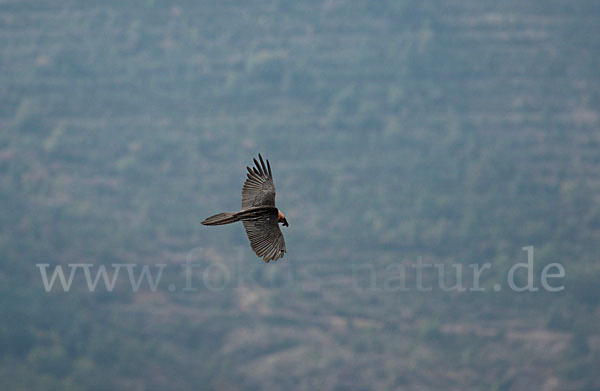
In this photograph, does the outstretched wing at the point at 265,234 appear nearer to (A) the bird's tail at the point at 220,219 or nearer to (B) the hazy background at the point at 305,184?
(A) the bird's tail at the point at 220,219

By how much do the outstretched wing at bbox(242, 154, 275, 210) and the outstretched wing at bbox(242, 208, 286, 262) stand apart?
15.9 inches

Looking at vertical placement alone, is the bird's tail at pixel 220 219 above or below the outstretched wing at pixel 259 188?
below

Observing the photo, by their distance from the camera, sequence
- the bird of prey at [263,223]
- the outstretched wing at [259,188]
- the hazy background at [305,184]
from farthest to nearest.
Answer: the hazy background at [305,184] < the outstretched wing at [259,188] < the bird of prey at [263,223]

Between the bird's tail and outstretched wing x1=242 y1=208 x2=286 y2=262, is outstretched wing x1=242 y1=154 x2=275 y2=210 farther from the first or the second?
the bird's tail

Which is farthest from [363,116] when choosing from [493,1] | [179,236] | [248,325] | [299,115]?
[248,325]

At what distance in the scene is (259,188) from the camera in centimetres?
1133

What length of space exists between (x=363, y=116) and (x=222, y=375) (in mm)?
35028

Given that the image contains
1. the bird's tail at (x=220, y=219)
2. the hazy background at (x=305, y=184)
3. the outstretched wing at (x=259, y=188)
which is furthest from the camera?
the hazy background at (x=305, y=184)

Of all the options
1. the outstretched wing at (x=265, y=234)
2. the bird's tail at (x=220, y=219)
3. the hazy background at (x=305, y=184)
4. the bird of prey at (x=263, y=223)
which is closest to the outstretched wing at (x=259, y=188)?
the bird of prey at (x=263, y=223)

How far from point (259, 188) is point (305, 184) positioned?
87.6 meters

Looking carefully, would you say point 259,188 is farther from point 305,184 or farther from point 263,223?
point 305,184

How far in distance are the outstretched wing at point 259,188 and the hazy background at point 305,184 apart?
6878 cm

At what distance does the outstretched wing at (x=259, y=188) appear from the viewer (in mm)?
11070

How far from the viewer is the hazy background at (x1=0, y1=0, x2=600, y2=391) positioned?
83625 mm
